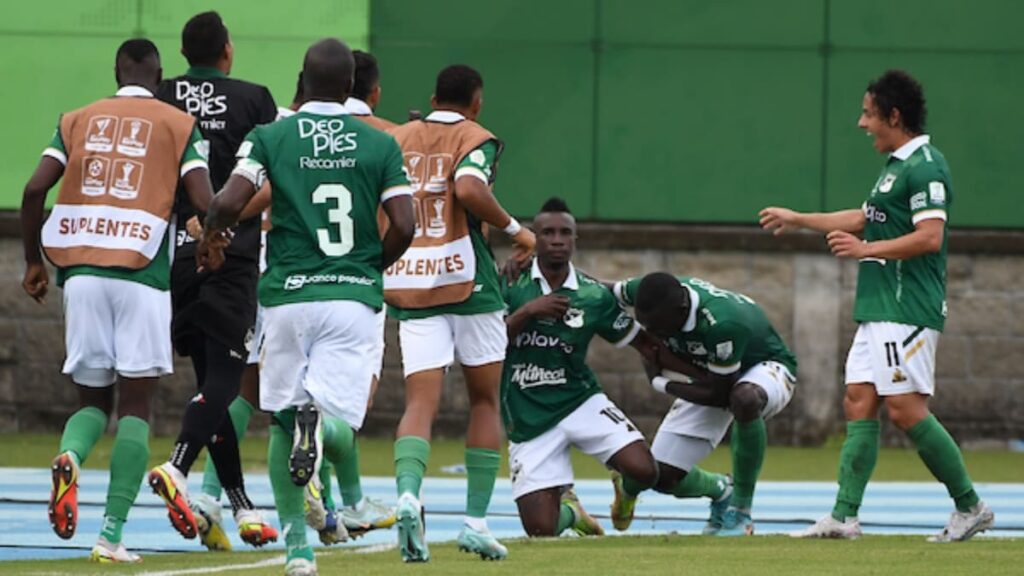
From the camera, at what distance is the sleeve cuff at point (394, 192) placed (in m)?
8.51

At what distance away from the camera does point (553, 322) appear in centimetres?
1158

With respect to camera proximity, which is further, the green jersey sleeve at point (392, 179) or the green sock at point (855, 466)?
the green sock at point (855, 466)

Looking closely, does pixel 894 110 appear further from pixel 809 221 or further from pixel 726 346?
pixel 726 346

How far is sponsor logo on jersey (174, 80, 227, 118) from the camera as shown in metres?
10.9

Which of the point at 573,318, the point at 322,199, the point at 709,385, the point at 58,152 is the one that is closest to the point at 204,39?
the point at 58,152

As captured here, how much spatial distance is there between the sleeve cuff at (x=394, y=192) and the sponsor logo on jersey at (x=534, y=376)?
3411mm

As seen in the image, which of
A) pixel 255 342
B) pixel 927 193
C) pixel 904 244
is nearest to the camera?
pixel 904 244

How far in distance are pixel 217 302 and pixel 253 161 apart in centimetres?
235

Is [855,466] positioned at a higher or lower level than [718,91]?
lower

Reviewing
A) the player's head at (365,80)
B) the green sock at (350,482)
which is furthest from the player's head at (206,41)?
the green sock at (350,482)

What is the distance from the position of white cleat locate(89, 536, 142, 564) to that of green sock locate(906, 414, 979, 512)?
3646mm

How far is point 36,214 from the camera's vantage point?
9758mm

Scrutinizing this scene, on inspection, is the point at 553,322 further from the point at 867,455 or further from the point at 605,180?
the point at 605,180

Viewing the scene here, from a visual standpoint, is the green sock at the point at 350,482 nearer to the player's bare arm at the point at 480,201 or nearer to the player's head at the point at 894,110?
the player's bare arm at the point at 480,201
